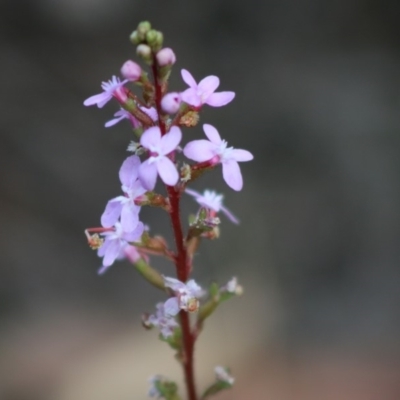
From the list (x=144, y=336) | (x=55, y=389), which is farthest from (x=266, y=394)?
(x=55, y=389)

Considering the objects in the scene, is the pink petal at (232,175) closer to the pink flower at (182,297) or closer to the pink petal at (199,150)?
the pink petal at (199,150)

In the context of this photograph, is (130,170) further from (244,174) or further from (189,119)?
(244,174)

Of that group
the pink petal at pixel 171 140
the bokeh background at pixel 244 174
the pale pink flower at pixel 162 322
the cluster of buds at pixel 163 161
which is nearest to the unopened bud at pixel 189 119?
the cluster of buds at pixel 163 161

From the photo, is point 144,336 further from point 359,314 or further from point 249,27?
point 249,27

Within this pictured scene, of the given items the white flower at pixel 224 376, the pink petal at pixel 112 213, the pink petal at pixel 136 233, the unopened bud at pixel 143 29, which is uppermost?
the unopened bud at pixel 143 29

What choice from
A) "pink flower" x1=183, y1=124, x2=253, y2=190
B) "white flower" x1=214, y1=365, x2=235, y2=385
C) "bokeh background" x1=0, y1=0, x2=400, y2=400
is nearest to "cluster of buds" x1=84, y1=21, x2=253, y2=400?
"pink flower" x1=183, y1=124, x2=253, y2=190

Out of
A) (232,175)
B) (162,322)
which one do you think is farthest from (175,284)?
(232,175)
